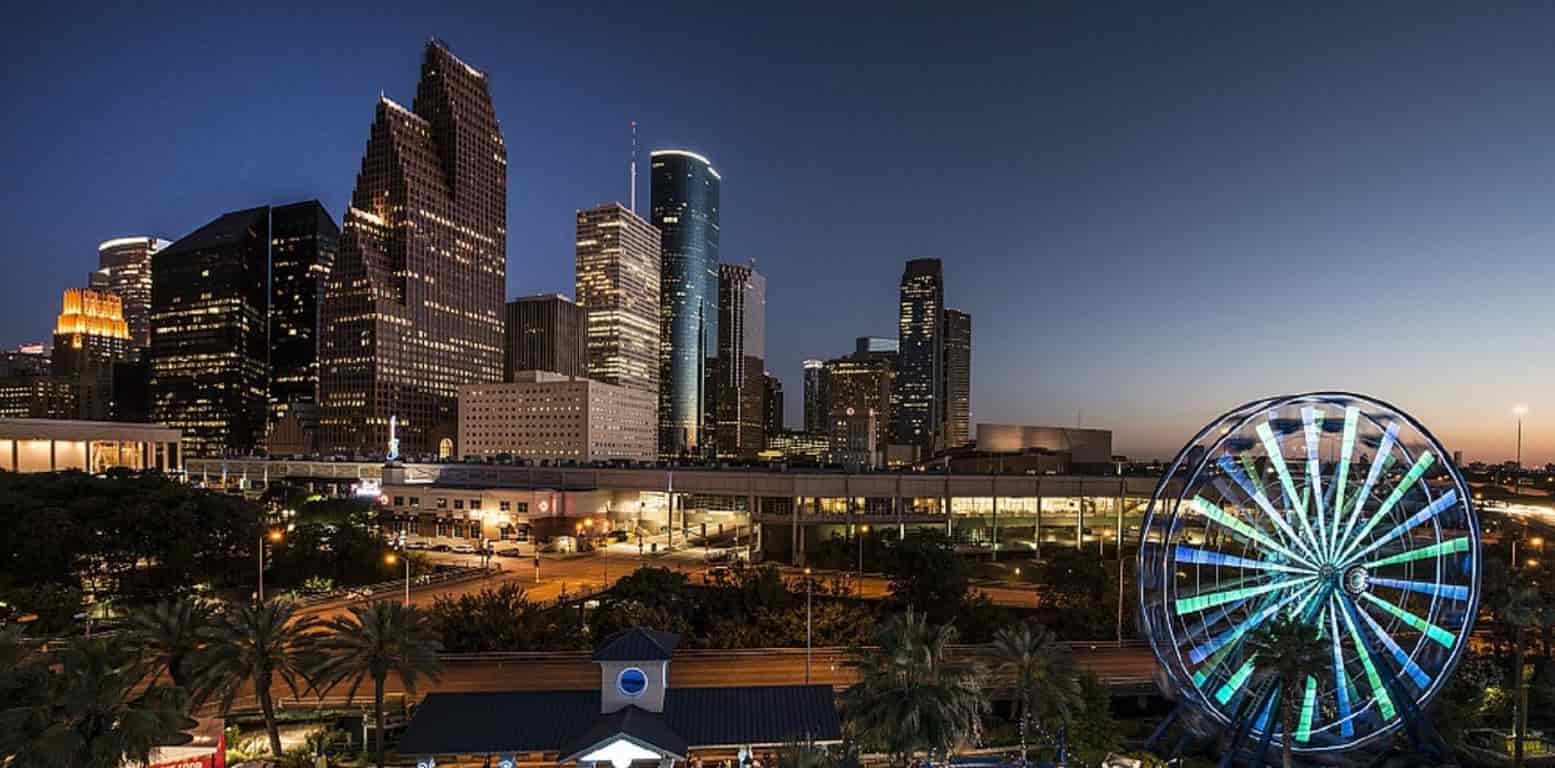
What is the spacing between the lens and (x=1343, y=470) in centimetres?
3606

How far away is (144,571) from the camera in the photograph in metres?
71.0

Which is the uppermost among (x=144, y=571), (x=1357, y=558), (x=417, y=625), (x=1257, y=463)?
(x=1257, y=463)

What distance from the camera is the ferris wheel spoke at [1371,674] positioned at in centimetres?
3309

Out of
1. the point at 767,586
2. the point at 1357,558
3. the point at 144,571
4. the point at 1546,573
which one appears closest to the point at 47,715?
the point at 767,586

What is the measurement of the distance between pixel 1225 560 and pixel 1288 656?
6.32 m

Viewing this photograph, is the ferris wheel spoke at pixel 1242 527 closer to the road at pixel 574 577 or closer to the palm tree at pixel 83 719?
the road at pixel 574 577

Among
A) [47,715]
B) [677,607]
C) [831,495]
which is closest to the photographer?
[47,715]

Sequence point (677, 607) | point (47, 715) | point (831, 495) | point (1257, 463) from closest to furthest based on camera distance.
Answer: point (47, 715) < point (1257, 463) < point (677, 607) < point (831, 495)

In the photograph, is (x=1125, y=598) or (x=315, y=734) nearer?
(x=315, y=734)

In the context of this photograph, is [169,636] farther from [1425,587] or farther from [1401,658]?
[1425,587]

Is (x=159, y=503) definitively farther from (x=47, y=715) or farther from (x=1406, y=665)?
(x=1406, y=665)

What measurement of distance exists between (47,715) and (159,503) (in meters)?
54.4

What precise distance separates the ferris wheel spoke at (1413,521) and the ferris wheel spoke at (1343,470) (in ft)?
2.60

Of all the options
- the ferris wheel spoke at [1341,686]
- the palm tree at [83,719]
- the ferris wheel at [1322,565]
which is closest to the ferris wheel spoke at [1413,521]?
the ferris wheel at [1322,565]
